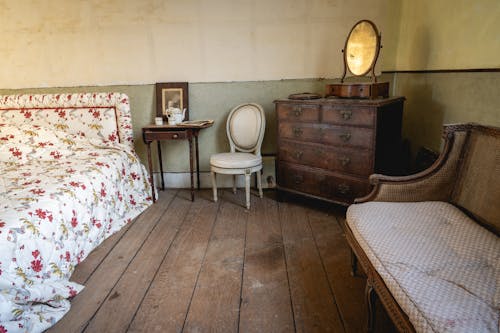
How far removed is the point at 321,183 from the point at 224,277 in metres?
1.20

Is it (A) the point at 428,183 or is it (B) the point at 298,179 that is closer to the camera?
(A) the point at 428,183

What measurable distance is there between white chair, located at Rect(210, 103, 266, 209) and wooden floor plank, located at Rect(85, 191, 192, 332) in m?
0.57

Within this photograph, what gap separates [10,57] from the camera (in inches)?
136

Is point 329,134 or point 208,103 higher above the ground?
point 208,103

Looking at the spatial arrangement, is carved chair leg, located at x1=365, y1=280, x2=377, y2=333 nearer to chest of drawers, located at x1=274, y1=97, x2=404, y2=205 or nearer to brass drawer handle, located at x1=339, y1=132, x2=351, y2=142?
chest of drawers, located at x1=274, y1=97, x2=404, y2=205

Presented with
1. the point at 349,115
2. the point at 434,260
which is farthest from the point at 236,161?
the point at 434,260

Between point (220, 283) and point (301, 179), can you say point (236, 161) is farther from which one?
point (220, 283)

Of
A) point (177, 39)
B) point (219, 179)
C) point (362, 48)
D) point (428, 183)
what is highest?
point (177, 39)

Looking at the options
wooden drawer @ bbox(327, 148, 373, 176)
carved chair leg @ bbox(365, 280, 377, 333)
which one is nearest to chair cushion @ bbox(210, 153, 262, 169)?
wooden drawer @ bbox(327, 148, 373, 176)

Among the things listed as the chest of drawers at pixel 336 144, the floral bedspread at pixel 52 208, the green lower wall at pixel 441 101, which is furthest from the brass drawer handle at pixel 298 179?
the floral bedspread at pixel 52 208

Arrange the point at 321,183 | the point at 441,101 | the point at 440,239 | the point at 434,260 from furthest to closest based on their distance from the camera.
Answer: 1. the point at 321,183
2. the point at 441,101
3. the point at 440,239
4. the point at 434,260

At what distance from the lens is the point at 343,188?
2686 millimetres

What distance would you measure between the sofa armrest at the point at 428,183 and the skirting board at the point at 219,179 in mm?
1751

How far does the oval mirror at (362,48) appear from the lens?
101 inches
